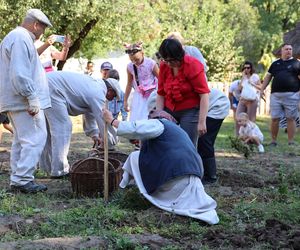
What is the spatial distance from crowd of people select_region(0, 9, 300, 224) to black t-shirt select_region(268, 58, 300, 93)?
4160mm

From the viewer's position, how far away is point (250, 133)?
1167 centimetres

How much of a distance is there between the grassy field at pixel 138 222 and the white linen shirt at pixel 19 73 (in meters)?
0.95

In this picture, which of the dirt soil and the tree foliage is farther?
the tree foliage

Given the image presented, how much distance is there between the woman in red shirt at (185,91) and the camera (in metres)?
6.59

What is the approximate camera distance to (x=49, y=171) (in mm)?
7859

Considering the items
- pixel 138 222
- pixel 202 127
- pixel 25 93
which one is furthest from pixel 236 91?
pixel 138 222

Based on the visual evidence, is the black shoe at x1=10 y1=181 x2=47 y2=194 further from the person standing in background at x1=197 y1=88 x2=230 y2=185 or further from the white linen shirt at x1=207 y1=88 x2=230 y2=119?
the white linen shirt at x1=207 y1=88 x2=230 y2=119

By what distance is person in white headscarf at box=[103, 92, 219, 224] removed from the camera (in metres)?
5.55

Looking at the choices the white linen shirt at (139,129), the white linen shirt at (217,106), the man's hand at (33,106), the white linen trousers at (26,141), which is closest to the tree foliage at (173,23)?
the white linen shirt at (217,106)

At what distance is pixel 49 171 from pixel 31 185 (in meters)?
1.23

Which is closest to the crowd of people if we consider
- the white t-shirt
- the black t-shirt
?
the black t-shirt

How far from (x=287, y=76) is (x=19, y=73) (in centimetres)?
708

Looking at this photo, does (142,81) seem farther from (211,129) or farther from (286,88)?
(286,88)

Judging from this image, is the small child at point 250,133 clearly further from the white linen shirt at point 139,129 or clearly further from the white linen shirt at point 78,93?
the white linen shirt at point 139,129
